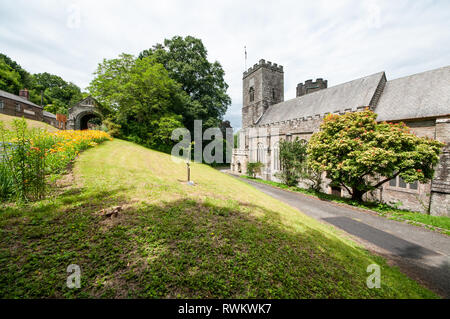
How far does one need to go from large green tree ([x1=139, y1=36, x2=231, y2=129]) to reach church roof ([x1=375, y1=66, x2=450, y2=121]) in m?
21.0

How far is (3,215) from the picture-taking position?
329cm

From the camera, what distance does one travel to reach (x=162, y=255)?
2.94 meters

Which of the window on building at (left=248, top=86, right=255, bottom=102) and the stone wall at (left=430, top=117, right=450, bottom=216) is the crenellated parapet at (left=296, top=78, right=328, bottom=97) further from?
the stone wall at (left=430, top=117, right=450, bottom=216)

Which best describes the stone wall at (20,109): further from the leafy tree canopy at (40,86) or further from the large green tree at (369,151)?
the large green tree at (369,151)

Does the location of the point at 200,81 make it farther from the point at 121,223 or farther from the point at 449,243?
the point at 449,243

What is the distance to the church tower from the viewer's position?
93.9ft

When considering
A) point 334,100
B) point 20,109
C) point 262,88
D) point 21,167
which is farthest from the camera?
point 262,88

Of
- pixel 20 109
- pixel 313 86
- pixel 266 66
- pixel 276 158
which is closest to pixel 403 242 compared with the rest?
pixel 276 158

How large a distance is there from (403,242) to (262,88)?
88.1 feet

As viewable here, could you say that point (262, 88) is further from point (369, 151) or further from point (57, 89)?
point (57, 89)

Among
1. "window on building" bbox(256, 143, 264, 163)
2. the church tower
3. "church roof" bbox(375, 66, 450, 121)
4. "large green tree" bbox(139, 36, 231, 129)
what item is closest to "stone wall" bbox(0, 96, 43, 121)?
"large green tree" bbox(139, 36, 231, 129)
